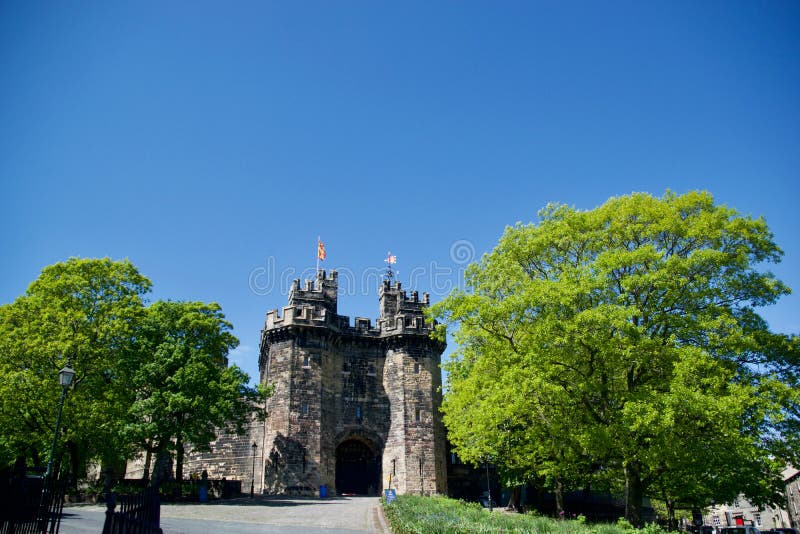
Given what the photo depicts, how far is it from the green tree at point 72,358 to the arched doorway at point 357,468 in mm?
15969

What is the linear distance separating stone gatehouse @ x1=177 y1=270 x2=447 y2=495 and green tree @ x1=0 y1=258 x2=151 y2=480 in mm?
9986

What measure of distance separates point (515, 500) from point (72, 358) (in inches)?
1057

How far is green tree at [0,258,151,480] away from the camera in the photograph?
24.2m

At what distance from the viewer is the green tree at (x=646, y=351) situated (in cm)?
1494

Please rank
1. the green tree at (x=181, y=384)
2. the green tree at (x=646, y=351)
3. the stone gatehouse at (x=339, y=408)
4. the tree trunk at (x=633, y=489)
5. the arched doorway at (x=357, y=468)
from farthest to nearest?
the arched doorway at (x=357, y=468), the stone gatehouse at (x=339, y=408), the green tree at (x=181, y=384), the tree trunk at (x=633, y=489), the green tree at (x=646, y=351)

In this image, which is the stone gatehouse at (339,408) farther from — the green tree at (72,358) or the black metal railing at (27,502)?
the black metal railing at (27,502)

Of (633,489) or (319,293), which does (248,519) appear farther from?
(319,293)

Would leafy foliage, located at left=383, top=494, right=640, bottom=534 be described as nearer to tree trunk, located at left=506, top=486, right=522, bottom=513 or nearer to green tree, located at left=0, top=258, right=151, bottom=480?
green tree, located at left=0, top=258, right=151, bottom=480

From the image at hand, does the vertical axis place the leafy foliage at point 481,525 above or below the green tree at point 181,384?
below

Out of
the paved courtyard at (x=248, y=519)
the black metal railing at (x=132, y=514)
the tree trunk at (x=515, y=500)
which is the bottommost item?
the tree trunk at (x=515, y=500)

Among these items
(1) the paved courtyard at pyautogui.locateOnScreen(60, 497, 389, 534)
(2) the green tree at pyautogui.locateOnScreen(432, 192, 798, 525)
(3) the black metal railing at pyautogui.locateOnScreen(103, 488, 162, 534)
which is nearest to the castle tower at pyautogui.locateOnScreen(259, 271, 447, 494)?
(1) the paved courtyard at pyautogui.locateOnScreen(60, 497, 389, 534)

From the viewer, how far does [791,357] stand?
16.4 metres

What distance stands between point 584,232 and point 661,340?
5.12m

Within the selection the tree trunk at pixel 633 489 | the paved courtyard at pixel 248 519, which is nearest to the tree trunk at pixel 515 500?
the paved courtyard at pixel 248 519
